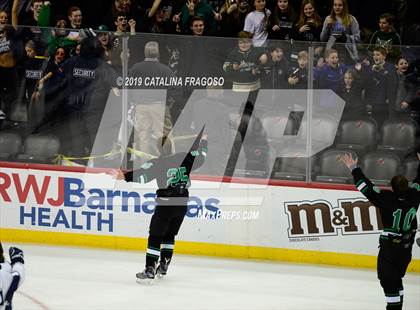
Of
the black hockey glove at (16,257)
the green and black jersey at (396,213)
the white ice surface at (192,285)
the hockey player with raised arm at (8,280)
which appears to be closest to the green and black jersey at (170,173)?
the white ice surface at (192,285)

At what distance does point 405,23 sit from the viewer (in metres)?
13.2

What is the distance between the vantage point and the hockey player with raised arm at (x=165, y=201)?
37.1ft

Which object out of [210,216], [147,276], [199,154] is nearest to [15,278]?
[147,276]

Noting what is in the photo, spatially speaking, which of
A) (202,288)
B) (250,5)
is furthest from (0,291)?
(250,5)

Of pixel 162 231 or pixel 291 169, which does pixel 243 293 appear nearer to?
pixel 162 231

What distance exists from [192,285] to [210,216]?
5.01 feet

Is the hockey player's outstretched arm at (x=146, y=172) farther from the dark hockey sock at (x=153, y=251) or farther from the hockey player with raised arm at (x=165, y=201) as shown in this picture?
the dark hockey sock at (x=153, y=251)

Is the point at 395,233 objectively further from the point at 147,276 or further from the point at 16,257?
the point at 16,257

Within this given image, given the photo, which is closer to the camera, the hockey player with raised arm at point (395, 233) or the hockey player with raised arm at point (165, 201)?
the hockey player with raised arm at point (395, 233)

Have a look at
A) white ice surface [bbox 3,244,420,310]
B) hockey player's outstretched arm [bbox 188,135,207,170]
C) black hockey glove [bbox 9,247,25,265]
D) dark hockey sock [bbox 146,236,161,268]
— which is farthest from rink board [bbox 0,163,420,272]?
black hockey glove [bbox 9,247,25,265]

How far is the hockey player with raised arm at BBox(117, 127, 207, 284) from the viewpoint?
1130 centimetres

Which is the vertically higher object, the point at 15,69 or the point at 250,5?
Answer: the point at 250,5

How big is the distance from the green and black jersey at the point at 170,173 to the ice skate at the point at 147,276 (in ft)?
2.53

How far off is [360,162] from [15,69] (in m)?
4.21
